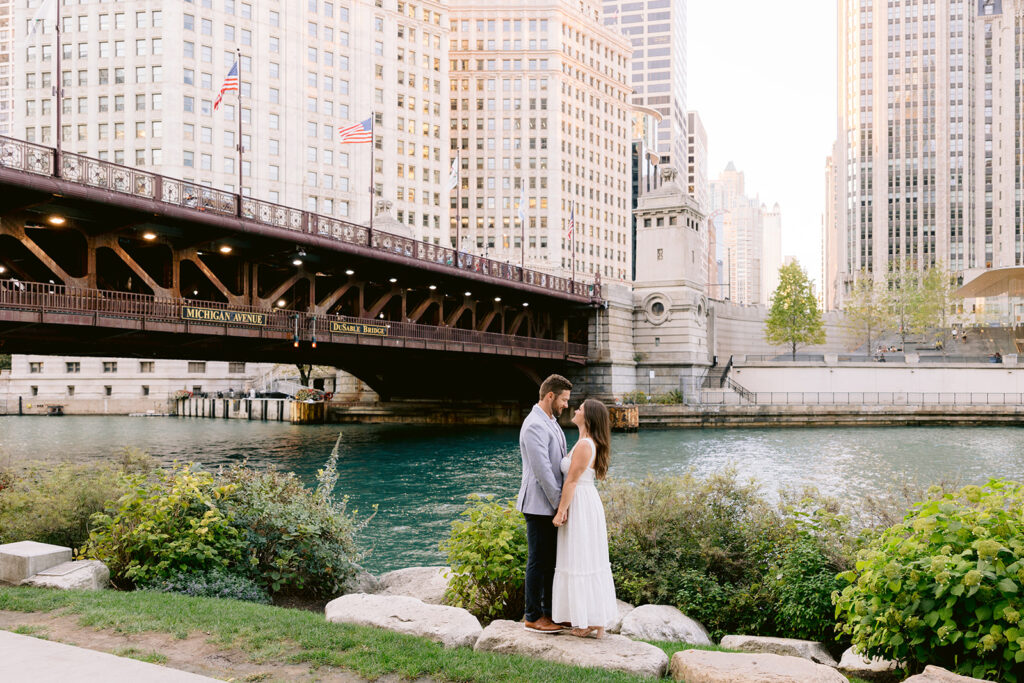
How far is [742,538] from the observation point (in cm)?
1103

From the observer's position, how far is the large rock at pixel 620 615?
9.23 meters

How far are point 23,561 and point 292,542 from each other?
10.8ft

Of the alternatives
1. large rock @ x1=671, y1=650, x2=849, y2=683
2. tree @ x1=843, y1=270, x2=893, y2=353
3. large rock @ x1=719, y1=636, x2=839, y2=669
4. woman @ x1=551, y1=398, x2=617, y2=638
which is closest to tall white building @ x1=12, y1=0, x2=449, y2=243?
tree @ x1=843, y1=270, x2=893, y2=353

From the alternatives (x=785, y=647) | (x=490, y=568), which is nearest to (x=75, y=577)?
(x=490, y=568)

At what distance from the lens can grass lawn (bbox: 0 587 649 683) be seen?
6672mm

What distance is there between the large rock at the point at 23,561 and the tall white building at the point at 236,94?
280ft

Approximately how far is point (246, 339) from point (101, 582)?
83.2ft

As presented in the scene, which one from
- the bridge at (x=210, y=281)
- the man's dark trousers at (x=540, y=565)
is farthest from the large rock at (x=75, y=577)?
the bridge at (x=210, y=281)

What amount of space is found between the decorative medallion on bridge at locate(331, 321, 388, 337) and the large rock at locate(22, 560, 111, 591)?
2771cm

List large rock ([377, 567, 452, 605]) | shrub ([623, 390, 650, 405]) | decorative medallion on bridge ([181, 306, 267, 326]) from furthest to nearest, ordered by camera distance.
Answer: shrub ([623, 390, 650, 405]), decorative medallion on bridge ([181, 306, 267, 326]), large rock ([377, 567, 452, 605])

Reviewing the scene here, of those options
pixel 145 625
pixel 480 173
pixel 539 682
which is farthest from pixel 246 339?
pixel 480 173

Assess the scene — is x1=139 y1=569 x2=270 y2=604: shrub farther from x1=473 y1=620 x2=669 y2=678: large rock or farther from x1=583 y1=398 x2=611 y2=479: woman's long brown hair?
x1=583 y1=398 x2=611 y2=479: woman's long brown hair

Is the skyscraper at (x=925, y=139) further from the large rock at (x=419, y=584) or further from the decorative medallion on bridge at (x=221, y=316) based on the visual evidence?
the large rock at (x=419, y=584)

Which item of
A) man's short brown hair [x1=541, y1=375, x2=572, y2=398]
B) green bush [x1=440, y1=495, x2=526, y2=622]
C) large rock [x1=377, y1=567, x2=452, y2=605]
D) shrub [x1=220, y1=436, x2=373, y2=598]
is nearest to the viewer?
man's short brown hair [x1=541, y1=375, x2=572, y2=398]
